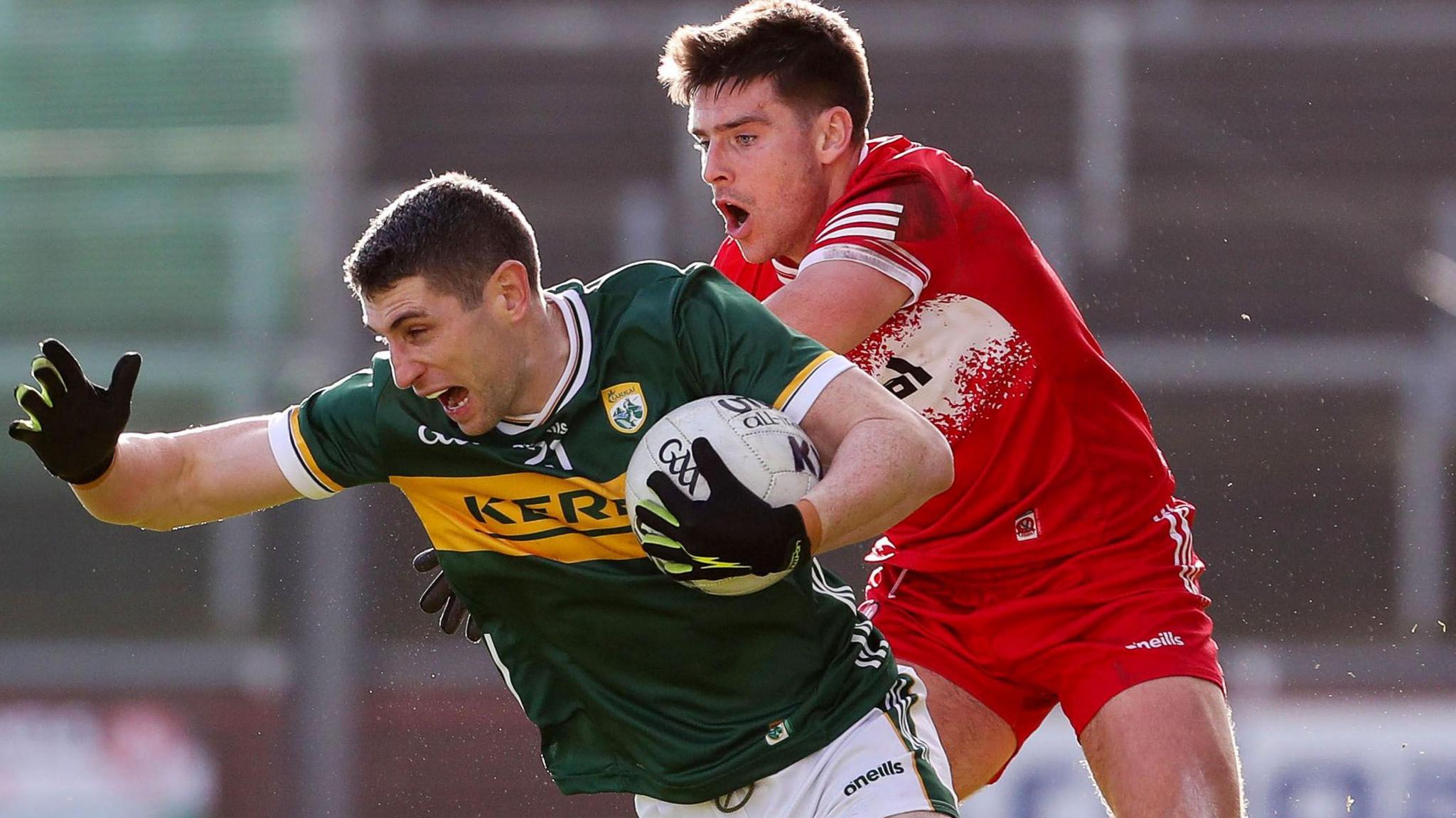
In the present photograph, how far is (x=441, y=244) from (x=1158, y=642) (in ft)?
5.50

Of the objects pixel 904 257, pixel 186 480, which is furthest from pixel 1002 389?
pixel 186 480

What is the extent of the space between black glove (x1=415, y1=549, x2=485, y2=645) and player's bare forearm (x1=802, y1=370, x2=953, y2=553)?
0.84 metres

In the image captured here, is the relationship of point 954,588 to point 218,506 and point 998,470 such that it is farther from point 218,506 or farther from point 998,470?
point 218,506

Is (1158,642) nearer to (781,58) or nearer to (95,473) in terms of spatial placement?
(781,58)

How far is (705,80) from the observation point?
3564 mm

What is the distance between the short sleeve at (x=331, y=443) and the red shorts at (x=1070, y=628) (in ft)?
4.24

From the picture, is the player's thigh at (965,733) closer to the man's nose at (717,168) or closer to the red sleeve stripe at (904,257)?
the red sleeve stripe at (904,257)

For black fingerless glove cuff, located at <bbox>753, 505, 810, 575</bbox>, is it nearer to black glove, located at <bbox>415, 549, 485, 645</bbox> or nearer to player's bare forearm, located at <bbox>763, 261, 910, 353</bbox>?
player's bare forearm, located at <bbox>763, 261, 910, 353</bbox>

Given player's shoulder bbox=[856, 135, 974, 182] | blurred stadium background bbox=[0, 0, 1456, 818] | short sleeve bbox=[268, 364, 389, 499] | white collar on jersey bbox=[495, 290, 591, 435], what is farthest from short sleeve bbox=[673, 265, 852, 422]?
blurred stadium background bbox=[0, 0, 1456, 818]

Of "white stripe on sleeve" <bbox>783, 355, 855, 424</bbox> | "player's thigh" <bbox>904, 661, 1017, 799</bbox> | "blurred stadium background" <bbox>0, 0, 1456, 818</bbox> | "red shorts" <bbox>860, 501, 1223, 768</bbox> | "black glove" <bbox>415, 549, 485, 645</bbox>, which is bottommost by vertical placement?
"blurred stadium background" <bbox>0, 0, 1456, 818</bbox>

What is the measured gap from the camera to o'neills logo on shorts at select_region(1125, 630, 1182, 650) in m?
3.48

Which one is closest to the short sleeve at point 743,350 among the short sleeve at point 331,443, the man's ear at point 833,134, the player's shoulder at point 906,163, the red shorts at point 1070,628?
the short sleeve at point 331,443

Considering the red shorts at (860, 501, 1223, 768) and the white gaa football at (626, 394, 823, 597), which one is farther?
the red shorts at (860, 501, 1223, 768)

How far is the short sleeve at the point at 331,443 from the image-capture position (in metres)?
2.95
